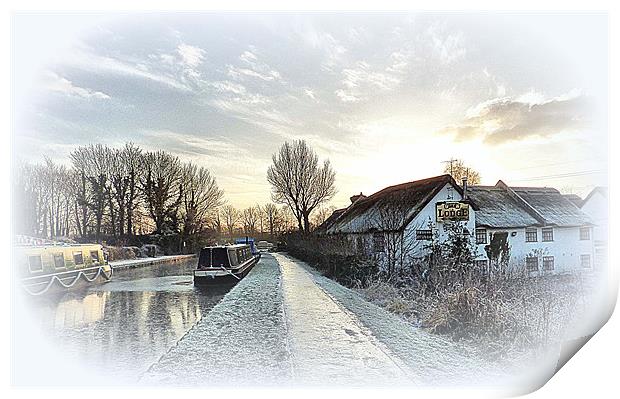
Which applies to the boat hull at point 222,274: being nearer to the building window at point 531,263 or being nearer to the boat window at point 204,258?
the boat window at point 204,258

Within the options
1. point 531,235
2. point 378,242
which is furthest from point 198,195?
point 531,235

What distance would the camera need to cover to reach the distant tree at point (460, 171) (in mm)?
3305

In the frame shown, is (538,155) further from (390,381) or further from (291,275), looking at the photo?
(291,275)

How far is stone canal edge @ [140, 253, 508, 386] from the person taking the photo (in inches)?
115

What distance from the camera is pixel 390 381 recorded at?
2.92 m

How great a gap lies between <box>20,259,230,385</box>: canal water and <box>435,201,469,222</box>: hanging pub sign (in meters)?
1.81

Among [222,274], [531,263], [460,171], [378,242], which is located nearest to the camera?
[460,171]

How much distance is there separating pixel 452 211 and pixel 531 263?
641 millimetres

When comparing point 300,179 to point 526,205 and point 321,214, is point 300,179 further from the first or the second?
point 526,205

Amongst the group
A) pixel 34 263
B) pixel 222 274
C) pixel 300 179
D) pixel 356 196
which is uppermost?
pixel 300 179

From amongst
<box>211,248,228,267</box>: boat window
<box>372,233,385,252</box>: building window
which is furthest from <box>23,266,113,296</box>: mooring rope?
<box>372,233,385,252</box>: building window

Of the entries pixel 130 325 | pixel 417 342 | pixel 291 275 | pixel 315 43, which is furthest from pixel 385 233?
pixel 130 325

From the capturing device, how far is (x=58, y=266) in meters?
3.20

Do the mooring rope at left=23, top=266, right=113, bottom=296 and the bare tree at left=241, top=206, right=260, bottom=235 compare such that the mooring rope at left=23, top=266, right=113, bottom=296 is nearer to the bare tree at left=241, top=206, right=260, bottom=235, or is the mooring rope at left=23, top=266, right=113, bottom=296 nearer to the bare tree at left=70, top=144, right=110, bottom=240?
the bare tree at left=70, top=144, right=110, bottom=240
